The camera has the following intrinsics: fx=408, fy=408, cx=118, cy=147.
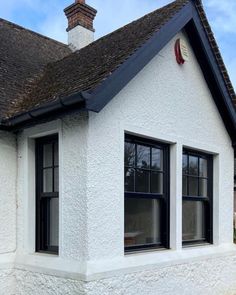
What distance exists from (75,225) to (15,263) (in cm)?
153

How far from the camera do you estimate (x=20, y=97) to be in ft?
Answer: 23.9

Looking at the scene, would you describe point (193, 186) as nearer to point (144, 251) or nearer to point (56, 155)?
point (144, 251)

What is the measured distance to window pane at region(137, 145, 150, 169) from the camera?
22.5 ft

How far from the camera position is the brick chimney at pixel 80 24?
12.2 m

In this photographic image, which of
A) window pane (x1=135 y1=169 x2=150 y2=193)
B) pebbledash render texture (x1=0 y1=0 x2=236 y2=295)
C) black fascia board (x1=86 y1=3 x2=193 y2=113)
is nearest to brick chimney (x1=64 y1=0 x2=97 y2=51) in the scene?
pebbledash render texture (x1=0 y1=0 x2=236 y2=295)

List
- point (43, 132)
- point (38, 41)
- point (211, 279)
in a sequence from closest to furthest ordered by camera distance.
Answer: point (43, 132)
point (211, 279)
point (38, 41)

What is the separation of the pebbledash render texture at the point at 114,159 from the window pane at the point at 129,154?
184 millimetres

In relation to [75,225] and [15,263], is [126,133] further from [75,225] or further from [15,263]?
[15,263]

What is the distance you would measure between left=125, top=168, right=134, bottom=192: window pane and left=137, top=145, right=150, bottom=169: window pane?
24 centimetres

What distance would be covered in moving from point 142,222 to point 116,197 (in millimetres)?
1180

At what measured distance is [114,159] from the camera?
6.12m

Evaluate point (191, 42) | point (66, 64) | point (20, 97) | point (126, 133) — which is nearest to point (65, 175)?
point (126, 133)

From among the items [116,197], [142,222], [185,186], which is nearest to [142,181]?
[142,222]

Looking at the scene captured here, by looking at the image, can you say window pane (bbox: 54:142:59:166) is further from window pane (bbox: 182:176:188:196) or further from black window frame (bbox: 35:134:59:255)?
window pane (bbox: 182:176:188:196)
